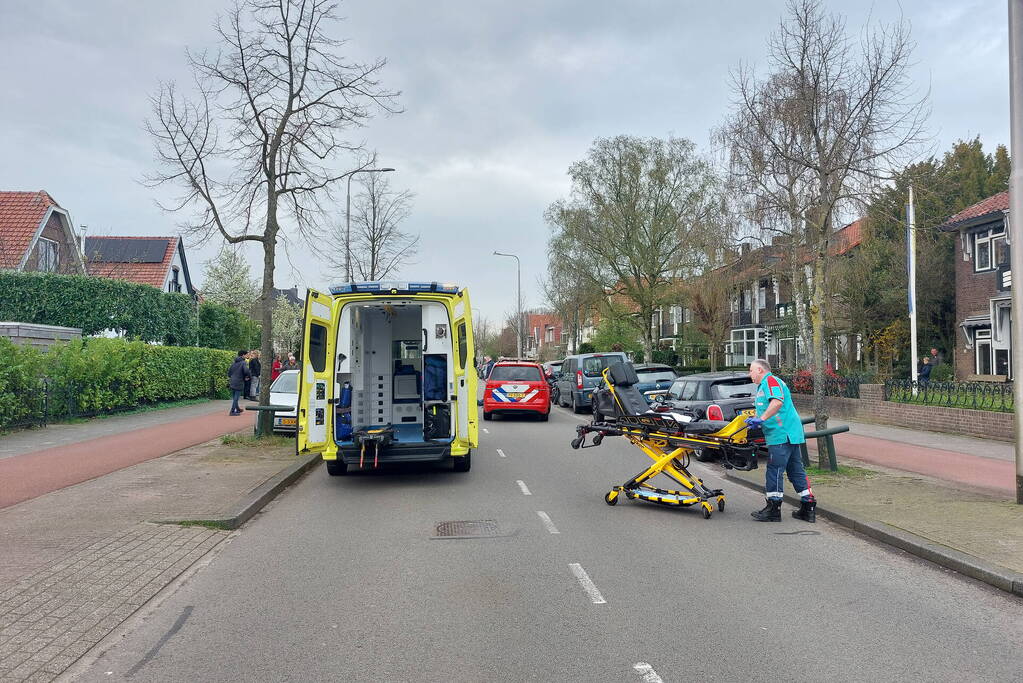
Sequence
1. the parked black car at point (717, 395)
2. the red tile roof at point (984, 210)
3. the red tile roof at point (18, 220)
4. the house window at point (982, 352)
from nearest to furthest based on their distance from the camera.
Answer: the parked black car at point (717, 395)
the red tile roof at point (984, 210)
the house window at point (982, 352)
the red tile roof at point (18, 220)

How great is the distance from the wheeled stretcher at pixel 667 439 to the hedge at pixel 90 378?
12.2 m

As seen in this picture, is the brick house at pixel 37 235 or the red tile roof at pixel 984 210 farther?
the brick house at pixel 37 235

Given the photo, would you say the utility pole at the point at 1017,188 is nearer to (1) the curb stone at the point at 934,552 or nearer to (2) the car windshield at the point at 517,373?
(1) the curb stone at the point at 934,552

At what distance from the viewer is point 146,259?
144 ft

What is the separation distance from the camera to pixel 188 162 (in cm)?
1476

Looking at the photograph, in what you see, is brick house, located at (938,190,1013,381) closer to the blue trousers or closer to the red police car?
the red police car

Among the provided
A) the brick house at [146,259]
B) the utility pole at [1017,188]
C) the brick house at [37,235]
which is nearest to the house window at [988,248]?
the utility pole at [1017,188]

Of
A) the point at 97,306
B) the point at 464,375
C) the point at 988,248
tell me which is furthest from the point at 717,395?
the point at 97,306

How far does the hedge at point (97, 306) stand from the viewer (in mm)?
25156

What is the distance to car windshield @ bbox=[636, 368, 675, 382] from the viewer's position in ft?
76.3

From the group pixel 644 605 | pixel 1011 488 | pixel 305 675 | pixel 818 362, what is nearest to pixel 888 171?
pixel 818 362

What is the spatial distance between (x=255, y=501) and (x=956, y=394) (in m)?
14.7

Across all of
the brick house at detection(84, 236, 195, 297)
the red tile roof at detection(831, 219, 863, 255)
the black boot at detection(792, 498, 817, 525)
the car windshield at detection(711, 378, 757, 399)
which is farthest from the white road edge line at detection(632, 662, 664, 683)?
the brick house at detection(84, 236, 195, 297)

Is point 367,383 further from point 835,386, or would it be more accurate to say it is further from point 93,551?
point 835,386
